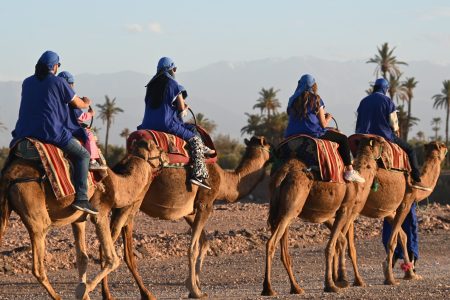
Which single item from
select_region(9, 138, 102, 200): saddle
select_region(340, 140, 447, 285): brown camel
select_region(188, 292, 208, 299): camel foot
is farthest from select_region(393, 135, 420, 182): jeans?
Answer: select_region(9, 138, 102, 200): saddle

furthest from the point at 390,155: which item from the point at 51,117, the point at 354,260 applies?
the point at 51,117

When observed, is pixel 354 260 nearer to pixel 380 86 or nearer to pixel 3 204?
pixel 380 86

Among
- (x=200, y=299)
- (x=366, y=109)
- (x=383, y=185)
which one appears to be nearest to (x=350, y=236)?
(x=383, y=185)

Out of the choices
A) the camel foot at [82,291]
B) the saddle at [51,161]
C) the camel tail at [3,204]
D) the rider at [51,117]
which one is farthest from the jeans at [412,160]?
the camel tail at [3,204]

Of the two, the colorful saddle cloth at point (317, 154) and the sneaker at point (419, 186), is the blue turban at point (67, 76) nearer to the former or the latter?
the colorful saddle cloth at point (317, 154)

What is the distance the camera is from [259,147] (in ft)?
51.4

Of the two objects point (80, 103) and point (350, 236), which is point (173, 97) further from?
point (350, 236)

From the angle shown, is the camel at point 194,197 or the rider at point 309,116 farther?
the rider at point 309,116

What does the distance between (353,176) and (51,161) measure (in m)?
4.73

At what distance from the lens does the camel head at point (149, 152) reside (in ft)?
43.3

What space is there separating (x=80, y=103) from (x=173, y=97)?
2205 millimetres

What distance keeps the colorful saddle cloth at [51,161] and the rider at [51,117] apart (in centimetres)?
16

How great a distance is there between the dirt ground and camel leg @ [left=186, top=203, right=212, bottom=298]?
0.30m

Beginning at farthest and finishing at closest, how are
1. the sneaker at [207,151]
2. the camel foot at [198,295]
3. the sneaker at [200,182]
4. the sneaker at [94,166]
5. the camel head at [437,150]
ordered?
the camel head at [437,150] < the sneaker at [207,151] < the sneaker at [200,182] < the camel foot at [198,295] < the sneaker at [94,166]
